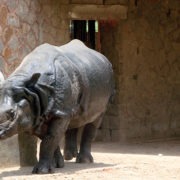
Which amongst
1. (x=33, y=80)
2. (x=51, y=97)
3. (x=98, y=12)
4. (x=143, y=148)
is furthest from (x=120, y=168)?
(x=98, y=12)

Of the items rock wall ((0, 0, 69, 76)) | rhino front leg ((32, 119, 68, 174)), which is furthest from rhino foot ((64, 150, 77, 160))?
rock wall ((0, 0, 69, 76))

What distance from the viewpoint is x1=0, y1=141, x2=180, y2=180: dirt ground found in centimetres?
815

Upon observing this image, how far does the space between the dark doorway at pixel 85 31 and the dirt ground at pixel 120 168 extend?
3579 millimetres

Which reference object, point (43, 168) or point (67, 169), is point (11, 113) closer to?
point (43, 168)

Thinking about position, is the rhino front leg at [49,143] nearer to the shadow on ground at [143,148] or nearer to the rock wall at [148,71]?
the shadow on ground at [143,148]

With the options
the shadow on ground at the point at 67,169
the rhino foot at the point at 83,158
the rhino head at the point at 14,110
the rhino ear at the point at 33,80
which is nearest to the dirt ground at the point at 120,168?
the shadow on ground at the point at 67,169

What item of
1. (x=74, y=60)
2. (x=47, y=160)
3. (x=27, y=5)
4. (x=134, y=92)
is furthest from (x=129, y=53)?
(x=47, y=160)

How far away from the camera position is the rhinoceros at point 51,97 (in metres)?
7.90

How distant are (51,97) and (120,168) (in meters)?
1.45

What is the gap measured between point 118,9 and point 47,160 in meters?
5.89

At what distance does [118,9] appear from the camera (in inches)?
534

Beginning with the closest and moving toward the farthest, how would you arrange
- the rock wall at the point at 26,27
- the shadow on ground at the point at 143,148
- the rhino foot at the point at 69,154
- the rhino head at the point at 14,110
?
the rhino head at the point at 14,110, the rhino foot at the point at 69,154, the rock wall at the point at 26,27, the shadow on ground at the point at 143,148

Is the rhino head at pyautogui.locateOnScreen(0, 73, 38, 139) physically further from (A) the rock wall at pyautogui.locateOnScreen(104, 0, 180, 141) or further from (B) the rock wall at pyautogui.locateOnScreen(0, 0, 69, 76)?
(A) the rock wall at pyautogui.locateOnScreen(104, 0, 180, 141)

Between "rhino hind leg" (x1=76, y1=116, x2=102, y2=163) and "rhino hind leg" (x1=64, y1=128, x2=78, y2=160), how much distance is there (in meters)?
0.17
